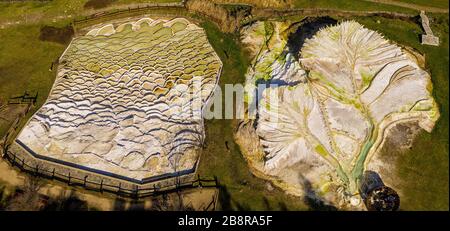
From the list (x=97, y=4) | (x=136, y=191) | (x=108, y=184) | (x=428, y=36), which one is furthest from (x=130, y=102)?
(x=428, y=36)

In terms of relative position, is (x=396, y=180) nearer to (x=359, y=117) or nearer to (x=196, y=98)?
(x=359, y=117)

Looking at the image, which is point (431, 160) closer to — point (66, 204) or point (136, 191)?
point (136, 191)

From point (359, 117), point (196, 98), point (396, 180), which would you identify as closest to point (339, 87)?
point (359, 117)

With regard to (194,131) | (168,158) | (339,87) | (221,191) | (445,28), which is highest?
(445,28)

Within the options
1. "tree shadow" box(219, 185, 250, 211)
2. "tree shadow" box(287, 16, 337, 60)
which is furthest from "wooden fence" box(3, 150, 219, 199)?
"tree shadow" box(287, 16, 337, 60)

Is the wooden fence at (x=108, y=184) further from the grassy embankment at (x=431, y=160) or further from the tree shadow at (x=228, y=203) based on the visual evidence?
the grassy embankment at (x=431, y=160)

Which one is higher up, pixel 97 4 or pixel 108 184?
pixel 97 4

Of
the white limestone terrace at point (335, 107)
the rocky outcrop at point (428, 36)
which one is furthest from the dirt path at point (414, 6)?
the white limestone terrace at point (335, 107)
